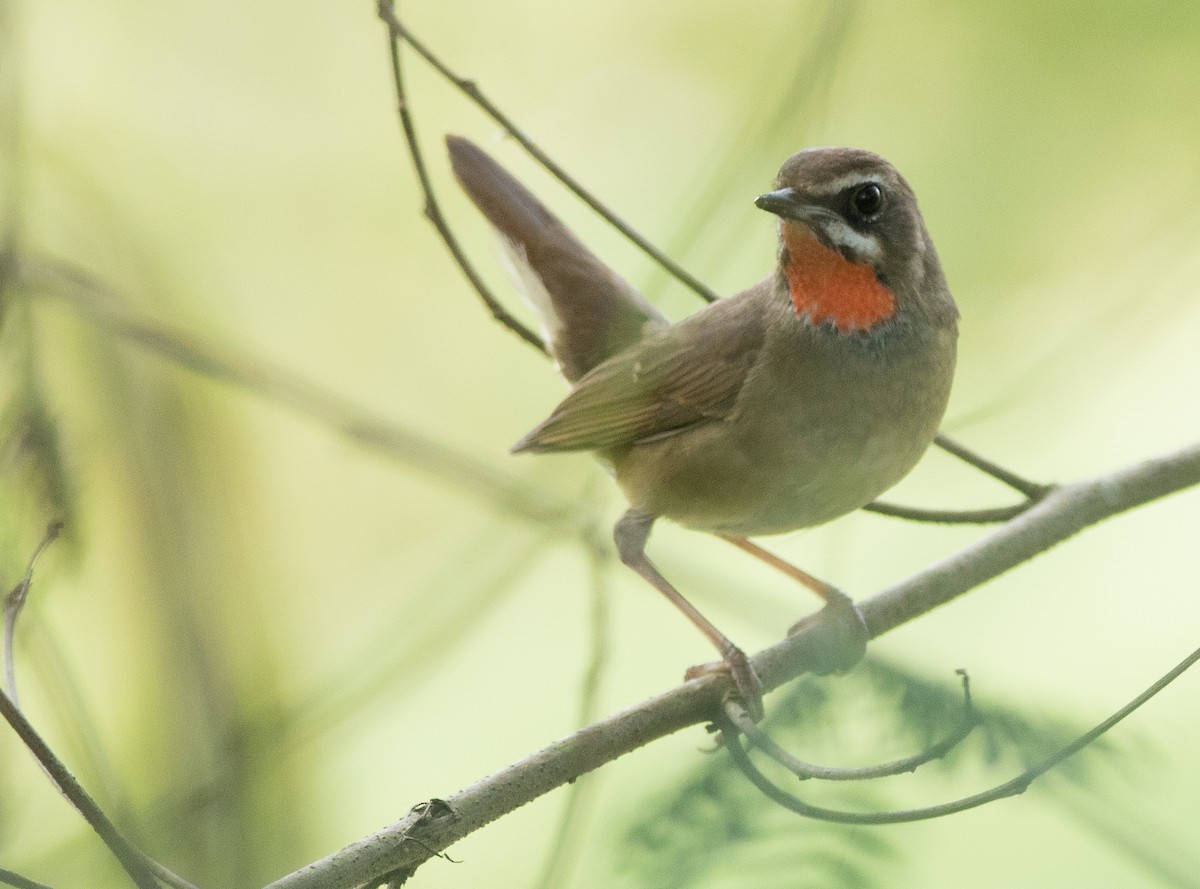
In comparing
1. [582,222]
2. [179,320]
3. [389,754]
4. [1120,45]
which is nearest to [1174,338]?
[1120,45]

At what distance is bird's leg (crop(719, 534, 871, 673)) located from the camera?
8.92 ft

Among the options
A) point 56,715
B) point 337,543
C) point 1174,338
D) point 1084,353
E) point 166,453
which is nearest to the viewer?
point 56,715

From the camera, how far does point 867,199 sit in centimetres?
377

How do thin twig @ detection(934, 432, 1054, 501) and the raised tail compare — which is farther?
the raised tail

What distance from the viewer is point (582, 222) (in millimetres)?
6383

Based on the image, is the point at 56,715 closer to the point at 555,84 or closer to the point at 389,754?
the point at 389,754

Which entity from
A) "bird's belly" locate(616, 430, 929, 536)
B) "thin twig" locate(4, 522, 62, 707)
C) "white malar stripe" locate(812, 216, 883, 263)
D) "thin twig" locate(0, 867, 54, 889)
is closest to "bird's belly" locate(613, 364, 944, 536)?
"bird's belly" locate(616, 430, 929, 536)

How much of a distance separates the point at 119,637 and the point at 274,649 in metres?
0.57

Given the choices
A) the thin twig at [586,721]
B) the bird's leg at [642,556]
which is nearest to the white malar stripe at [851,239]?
the thin twig at [586,721]

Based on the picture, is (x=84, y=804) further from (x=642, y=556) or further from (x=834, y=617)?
(x=642, y=556)

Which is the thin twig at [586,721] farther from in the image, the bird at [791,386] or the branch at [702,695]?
the bird at [791,386]

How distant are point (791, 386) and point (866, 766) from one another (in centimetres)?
205

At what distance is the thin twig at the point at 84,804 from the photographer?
2.06 meters

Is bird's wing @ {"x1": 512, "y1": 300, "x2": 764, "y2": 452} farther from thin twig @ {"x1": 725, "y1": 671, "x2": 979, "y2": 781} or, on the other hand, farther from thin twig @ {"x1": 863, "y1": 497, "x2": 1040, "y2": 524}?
thin twig @ {"x1": 725, "y1": 671, "x2": 979, "y2": 781}
